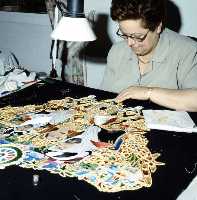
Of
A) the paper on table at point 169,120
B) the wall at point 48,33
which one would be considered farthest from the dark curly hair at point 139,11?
the wall at point 48,33

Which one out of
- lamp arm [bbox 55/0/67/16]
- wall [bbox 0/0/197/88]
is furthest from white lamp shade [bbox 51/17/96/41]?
wall [bbox 0/0/197/88]

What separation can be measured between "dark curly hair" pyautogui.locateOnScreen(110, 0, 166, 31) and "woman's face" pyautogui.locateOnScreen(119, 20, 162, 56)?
0.03 meters

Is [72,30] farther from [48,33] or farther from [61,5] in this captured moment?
[48,33]

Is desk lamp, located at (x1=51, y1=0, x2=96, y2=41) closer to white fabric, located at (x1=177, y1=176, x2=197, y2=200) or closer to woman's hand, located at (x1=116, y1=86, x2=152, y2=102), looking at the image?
woman's hand, located at (x1=116, y1=86, x2=152, y2=102)

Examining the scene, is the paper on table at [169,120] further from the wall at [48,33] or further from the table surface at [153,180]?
the wall at [48,33]

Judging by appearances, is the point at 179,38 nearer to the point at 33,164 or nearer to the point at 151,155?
the point at 151,155

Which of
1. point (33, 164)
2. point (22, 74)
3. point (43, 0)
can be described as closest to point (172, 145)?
point (33, 164)

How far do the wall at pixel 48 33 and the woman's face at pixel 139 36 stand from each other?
3.36ft

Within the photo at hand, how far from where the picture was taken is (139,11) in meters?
1.83

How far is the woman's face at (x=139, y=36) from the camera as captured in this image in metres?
1.86

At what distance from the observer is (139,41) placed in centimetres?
193

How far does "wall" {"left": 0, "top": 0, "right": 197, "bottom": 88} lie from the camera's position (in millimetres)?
2939

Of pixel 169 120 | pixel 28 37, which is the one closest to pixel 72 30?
pixel 169 120

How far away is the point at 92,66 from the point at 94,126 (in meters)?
2.08
